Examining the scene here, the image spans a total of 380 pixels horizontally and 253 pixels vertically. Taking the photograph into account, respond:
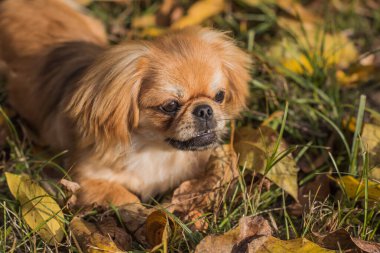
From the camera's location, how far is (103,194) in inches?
131

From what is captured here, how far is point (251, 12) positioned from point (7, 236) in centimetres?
273

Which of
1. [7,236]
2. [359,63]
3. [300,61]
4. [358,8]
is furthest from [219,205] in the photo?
[358,8]

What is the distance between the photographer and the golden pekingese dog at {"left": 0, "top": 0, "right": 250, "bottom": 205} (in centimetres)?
312

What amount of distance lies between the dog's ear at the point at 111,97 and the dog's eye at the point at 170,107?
167 mm

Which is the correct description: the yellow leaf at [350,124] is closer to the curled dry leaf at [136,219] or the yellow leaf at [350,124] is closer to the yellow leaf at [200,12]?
the curled dry leaf at [136,219]

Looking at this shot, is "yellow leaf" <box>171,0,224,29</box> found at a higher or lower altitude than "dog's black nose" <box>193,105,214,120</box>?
higher

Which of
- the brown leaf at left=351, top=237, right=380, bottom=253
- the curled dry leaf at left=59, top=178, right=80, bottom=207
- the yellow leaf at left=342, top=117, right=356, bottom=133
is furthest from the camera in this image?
the yellow leaf at left=342, top=117, right=356, bottom=133

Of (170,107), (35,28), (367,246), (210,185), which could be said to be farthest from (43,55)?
(367,246)

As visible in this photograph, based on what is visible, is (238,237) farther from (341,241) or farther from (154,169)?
(154,169)

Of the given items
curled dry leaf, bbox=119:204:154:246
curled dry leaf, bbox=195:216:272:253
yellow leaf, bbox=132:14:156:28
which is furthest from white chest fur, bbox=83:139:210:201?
yellow leaf, bbox=132:14:156:28

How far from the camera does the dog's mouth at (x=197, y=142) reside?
3182 millimetres

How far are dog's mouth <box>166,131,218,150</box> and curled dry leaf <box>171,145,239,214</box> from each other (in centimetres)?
23

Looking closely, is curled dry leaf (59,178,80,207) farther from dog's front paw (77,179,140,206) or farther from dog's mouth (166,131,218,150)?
dog's mouth (166,131,218,150)

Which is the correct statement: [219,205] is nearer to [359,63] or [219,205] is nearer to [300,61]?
[300,61]
